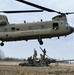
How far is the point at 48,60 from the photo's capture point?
121 ft

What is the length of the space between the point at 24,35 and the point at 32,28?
4.10ft

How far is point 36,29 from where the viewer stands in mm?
36656

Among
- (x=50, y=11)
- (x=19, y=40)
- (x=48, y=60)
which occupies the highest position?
(x=50, y=11)

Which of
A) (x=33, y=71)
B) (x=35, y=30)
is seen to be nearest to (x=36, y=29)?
(x=35, y=30)

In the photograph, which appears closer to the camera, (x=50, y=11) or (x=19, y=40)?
(x=50, y=11)

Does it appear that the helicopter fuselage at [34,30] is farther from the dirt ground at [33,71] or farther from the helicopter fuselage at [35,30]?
the dirt ground at [33,71]

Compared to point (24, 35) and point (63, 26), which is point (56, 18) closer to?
point (63, 26)

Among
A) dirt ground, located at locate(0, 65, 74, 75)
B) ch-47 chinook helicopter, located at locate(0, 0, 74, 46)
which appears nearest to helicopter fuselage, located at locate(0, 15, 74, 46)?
ch-47 chinook helicopter, located at locate(0, 0, 74, 46)

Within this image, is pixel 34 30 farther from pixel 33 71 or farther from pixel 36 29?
pixel 33 71

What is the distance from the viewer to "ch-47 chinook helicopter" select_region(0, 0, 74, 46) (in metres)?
36.0

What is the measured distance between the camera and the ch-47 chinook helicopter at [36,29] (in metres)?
36.0

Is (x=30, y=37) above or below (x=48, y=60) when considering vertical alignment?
above

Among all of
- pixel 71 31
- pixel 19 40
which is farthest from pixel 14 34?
pixel 71 31

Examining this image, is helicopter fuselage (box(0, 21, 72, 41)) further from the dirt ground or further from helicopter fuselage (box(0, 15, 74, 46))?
the dirt ground
